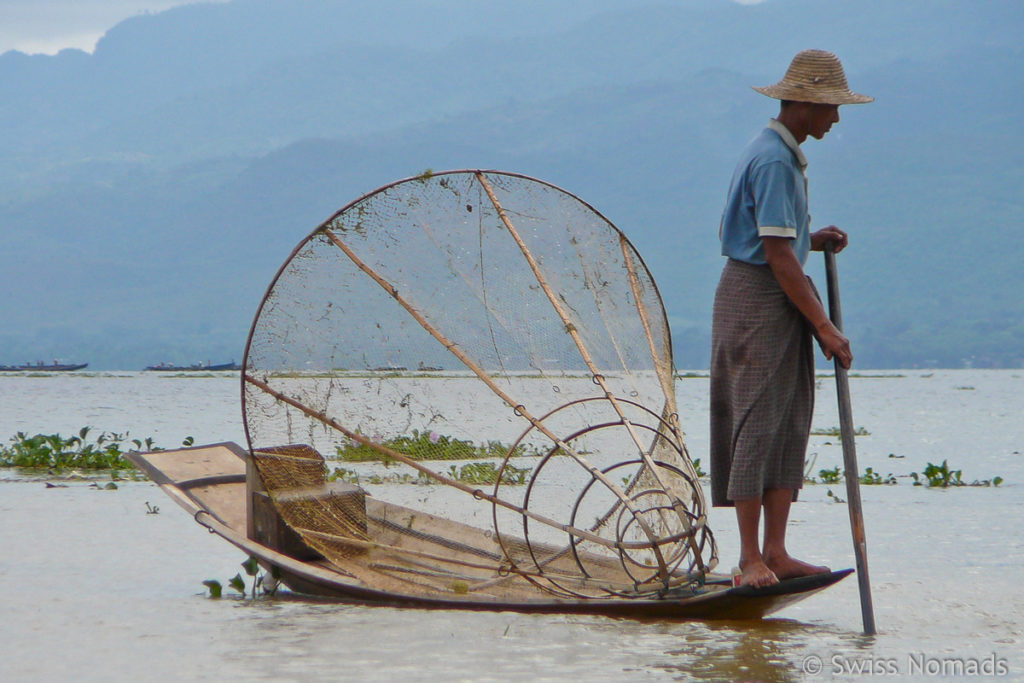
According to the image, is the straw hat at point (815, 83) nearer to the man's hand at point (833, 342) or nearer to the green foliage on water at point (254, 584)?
the man's hand at point (833, 342)

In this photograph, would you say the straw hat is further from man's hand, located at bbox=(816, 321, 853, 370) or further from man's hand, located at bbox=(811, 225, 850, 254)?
man's hand, located at bbox=(816, 321, 853, 370)

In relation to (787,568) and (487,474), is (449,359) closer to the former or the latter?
(487,474)

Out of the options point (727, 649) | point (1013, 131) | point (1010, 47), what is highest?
point (1010, 47)

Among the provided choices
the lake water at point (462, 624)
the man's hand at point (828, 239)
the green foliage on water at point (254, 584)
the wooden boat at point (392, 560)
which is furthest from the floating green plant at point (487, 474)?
the man's hand at point (828, 239)

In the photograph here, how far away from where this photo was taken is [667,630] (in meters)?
4.45

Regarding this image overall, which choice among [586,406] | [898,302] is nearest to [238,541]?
[586,406]

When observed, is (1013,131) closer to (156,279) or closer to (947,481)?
(156,279)

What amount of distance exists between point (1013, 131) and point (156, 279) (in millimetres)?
107942

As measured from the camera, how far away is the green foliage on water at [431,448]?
5465 mm

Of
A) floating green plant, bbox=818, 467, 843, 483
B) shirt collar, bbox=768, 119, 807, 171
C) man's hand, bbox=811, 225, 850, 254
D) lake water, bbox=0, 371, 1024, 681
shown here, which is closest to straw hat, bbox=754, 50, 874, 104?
shirt collar, bbox=768, 119, 807, 171

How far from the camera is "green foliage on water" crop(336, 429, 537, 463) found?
546 cm

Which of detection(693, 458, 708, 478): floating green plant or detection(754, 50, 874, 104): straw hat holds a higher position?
detection(754, 50, 874, 104): straw hat

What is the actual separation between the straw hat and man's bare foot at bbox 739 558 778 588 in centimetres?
165

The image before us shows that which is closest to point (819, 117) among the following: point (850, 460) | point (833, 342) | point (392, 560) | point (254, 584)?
point (833, 342)
